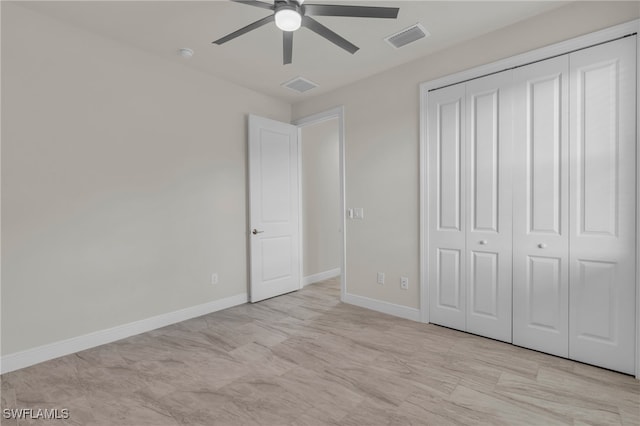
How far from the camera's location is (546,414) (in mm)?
1829

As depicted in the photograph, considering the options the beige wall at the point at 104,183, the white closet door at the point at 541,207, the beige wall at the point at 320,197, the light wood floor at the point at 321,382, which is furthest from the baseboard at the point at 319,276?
the white closet door at the point at 541,207

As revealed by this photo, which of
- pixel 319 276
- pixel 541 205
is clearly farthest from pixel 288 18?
pixel 319 276

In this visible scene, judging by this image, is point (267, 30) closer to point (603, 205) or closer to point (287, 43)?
point (287, 43)

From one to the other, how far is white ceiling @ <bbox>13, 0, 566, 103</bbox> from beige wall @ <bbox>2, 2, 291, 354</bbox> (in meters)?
0.25

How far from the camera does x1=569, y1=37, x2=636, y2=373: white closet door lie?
2195mm

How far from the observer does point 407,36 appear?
284 cm

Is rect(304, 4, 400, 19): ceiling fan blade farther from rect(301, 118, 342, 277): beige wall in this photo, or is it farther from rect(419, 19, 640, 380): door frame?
rect(301, 118, 342, 277): beige wall

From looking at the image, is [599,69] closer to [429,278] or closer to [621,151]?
[621,151]

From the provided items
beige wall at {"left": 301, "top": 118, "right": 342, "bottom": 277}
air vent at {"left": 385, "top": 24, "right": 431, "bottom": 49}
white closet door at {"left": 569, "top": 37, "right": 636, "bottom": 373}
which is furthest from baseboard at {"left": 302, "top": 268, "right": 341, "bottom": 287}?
air vent at {"left": 385, "top": 24, "right": 431, "bottom": 49}

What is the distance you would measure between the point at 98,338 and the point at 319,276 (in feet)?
10.3

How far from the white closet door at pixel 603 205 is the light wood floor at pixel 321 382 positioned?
0.26 m

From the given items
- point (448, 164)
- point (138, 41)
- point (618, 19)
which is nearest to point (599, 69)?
point (618, 19)

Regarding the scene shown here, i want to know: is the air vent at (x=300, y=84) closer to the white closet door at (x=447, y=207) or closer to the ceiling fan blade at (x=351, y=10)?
the white closet door at (x=447, y=207)

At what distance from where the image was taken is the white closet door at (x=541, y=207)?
2.45 meters
